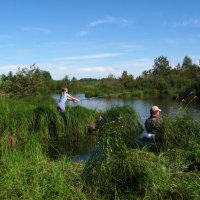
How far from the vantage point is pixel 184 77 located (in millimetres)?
72812

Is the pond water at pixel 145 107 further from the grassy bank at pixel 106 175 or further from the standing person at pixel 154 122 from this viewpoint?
the grassy bank at pixel 106 175

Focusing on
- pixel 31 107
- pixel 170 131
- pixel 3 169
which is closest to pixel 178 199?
pixel 3 169

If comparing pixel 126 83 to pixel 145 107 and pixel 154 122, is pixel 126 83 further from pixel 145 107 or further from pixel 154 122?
pixel 154 122

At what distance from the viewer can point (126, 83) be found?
3383 inches

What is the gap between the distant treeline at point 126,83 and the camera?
3159 centimetres

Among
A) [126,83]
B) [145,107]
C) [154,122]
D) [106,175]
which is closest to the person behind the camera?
[106,175]

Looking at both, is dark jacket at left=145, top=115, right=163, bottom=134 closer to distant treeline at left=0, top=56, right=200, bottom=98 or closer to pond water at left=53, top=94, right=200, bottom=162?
pond water at left=53, top=94, right=200, bottom=162

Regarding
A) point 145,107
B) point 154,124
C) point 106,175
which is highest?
point 154,124

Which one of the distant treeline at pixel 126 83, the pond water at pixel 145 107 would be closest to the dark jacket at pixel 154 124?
the pond water at pixel 145 107

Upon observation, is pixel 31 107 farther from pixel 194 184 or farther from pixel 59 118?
pixel 194 184

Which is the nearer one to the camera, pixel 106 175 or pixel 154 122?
pixel 106 175

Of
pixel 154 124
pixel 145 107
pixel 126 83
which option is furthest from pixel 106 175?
pixel 126 83

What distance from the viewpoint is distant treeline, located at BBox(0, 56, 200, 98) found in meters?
31.6

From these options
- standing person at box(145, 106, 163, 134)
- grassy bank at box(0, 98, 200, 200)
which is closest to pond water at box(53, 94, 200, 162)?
standing person at box(145, 106, 163, 134)
